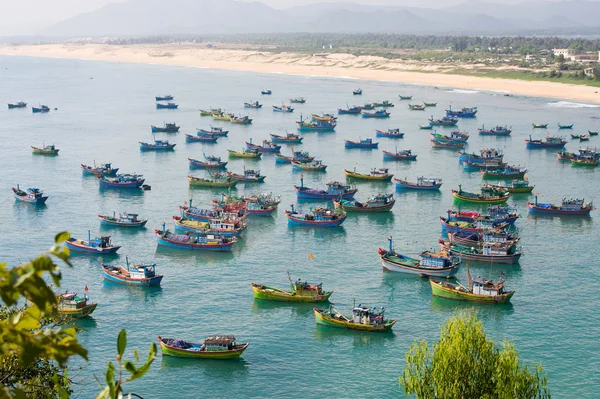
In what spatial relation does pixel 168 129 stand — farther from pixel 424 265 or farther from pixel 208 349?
pixel 208 349

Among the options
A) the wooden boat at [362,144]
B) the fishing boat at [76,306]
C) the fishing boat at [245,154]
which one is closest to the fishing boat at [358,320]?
the fishing boat at [76,306]

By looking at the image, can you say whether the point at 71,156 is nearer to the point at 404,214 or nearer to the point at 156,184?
the point at 156,184

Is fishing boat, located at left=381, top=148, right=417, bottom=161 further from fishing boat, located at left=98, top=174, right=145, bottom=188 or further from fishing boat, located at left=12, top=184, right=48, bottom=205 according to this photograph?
fishing boat, located at left=12, top=184, right=48, bottom=205

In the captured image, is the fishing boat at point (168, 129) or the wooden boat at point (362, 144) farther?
the fishing boat at point (168, 129)

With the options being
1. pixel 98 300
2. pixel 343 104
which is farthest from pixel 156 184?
pixel 343 104

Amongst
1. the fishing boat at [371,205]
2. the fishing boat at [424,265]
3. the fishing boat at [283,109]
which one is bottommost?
the fishing boat at [424,265]

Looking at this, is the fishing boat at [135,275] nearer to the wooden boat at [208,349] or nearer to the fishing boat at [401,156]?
the wooden boat at [208,349]
